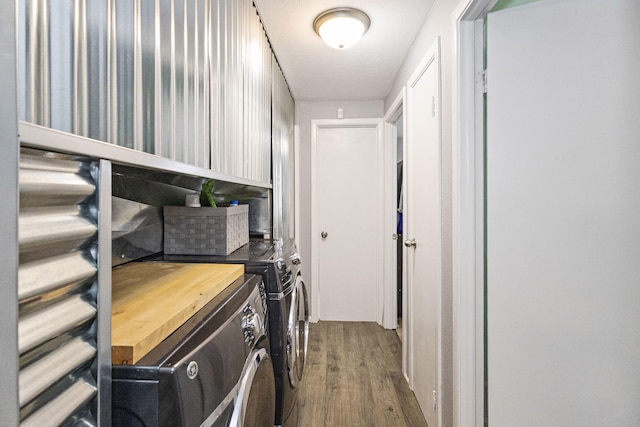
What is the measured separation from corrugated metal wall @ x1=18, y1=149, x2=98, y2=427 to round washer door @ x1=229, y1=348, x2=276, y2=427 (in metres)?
0.35

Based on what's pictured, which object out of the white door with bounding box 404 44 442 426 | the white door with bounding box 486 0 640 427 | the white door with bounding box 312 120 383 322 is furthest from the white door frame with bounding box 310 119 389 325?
the white door with bounding box 486 0 640 427

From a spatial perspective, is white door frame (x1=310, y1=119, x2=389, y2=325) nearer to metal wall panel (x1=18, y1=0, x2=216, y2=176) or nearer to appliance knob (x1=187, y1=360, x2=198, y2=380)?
metal wall panel (x1=18, y1=0, x2=216, y2=176)

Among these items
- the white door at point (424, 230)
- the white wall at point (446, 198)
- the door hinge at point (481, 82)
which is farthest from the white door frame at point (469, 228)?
the white door at point (424, 230)

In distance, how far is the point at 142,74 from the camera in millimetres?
701

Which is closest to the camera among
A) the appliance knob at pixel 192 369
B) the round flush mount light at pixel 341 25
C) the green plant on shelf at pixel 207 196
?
the appliance knob at pixel 192 369

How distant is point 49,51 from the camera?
1.50ft

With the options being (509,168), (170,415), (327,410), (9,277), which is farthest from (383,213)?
(9,277)

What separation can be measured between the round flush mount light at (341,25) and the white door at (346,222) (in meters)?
1.47

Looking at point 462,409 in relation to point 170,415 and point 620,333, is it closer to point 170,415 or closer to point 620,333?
point 620,333

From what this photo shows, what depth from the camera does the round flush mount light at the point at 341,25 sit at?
179 centimetres

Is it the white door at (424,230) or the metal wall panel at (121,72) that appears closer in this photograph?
the metal wall panel at (121,72)

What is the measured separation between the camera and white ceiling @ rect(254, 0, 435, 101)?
176 centimetres

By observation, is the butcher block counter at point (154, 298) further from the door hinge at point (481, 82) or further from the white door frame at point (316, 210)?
the white door frame at point (316, 210)

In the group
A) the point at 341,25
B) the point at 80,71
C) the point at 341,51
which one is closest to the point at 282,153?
the point at 341,51
